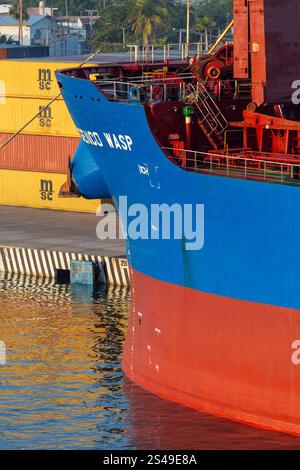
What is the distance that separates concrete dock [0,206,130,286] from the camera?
207ft

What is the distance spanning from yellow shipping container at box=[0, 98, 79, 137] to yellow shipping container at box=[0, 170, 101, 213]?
2.27 metres

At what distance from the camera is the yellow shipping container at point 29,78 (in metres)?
74.2

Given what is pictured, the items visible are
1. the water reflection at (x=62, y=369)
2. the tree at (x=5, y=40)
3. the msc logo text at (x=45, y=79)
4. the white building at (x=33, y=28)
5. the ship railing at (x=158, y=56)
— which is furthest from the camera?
the white building at (x=33, y=28)

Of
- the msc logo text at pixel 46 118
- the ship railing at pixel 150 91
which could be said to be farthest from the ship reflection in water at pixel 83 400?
the msc logo text at pixel 46 118

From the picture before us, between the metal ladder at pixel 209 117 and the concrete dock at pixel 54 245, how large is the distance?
21.3 metres

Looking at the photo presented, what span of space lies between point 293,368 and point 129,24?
389ft

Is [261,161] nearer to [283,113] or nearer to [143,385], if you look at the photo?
[283,113]

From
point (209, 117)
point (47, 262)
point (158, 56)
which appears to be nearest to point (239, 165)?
point (209, 117)

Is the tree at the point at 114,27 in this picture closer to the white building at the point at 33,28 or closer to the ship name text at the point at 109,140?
the white building at the point at 33,28

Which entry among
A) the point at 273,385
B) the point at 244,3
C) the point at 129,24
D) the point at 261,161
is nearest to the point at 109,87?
the point at 244,3

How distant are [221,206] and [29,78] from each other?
4020cm

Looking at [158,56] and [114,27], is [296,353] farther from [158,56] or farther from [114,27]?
[114,27]

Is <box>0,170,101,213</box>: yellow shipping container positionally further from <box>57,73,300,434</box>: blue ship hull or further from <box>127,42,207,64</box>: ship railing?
<box>57,73,300,434</box>: blue ship hull

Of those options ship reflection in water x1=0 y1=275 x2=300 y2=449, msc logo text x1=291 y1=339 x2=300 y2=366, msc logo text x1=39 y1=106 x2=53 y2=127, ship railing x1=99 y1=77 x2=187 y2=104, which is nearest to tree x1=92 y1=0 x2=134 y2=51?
msc logo text x1=39 y1=106 x2=53 y2=127
